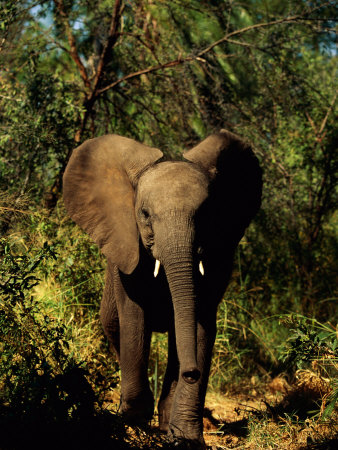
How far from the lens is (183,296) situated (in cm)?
407

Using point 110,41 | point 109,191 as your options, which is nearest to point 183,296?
point 109,191

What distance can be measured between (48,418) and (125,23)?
576 cm

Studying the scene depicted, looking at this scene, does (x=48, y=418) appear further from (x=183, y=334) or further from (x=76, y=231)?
(x=76, y=231)

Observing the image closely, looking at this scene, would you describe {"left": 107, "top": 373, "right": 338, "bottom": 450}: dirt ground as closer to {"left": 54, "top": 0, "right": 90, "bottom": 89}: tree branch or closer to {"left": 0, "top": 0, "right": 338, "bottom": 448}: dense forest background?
{"left": 0, "top": 0, "right": 338, "bottom": 448}: dense forest background

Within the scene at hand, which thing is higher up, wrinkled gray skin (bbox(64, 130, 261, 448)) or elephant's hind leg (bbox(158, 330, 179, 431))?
wrinkled gray skin (bbox(64, 130, 261, 448))

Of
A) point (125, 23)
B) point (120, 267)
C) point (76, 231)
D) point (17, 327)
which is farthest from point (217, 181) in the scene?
point (125, 23)

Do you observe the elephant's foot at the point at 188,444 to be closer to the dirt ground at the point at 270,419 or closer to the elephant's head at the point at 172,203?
the dirt ground at the point at 270,419

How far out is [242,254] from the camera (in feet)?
29.0

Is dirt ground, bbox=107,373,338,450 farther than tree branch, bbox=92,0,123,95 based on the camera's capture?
No

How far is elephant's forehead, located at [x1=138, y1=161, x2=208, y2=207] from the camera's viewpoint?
4281 millimetres

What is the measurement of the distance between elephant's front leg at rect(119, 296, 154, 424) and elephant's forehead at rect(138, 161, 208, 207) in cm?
98

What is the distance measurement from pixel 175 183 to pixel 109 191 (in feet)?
2.41

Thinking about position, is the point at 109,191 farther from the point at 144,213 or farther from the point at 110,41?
the point at 110,41

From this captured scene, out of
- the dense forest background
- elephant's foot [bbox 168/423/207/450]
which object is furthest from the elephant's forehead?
the dense forest background
